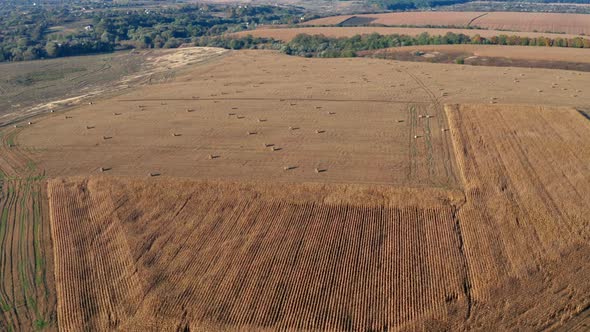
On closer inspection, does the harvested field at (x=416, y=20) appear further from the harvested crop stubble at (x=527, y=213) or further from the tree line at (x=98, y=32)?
the harvested crop stubble at (x=527, y=213)

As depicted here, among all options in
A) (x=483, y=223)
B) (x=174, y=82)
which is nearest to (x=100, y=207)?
(x=483, y=223)

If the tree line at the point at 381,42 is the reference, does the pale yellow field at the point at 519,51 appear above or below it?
below

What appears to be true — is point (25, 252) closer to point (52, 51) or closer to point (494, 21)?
point (52, 51)

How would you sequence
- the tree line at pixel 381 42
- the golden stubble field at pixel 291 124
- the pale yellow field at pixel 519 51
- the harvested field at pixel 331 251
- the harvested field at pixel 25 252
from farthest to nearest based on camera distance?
1. the tree line at pixel 381 42
2. the pale yellow field at pixel 519 51
3. the golden stubble field at pixel 291 124
4. the harvested field at pixel 25 252
5. the harvested field at pixel 331 251

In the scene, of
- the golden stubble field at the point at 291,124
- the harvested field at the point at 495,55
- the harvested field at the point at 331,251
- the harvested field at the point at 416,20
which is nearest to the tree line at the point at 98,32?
the harvested field at the point at 416,20

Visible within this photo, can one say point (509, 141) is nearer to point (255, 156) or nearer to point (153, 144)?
point (255, 156)

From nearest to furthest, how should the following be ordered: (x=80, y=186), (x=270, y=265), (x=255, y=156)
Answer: (x=270, y=265), (x=80, y=186), (x=255, y=156)

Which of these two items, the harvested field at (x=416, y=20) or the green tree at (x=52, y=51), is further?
the harvested field at (x=416, y=20)

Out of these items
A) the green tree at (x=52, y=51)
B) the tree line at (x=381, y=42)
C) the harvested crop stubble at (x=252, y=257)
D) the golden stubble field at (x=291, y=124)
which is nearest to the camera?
the harvested crop stubble at (x=252, y=257)
